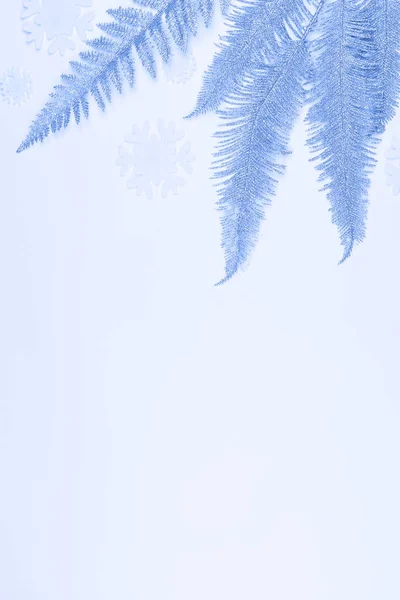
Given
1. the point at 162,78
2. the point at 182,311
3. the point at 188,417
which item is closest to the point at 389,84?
the point at 162,78

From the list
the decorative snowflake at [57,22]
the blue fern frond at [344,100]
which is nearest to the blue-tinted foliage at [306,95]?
the blue fern frond at [344,100]

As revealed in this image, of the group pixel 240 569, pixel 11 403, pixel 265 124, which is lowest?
pixel 240 569

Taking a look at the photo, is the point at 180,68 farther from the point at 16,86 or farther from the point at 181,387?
the point at 181,387

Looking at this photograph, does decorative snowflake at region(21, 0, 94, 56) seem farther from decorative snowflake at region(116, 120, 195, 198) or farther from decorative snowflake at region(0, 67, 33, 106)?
decorative snowflake at region(116, 120, 195, 198)

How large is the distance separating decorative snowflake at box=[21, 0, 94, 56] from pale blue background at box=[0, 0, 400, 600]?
0.10 feet

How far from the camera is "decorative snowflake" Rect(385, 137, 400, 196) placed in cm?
106

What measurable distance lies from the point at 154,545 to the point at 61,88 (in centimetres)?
79

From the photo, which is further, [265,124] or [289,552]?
[289,552]

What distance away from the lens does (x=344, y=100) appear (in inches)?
39.8

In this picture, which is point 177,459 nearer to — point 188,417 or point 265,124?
point 188,417

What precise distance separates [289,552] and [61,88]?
0.87 meters

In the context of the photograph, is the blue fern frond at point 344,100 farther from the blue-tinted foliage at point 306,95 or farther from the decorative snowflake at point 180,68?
the decorative snowflake at point 180,68

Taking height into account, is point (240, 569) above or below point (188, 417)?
below

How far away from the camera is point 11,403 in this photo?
111 cm
